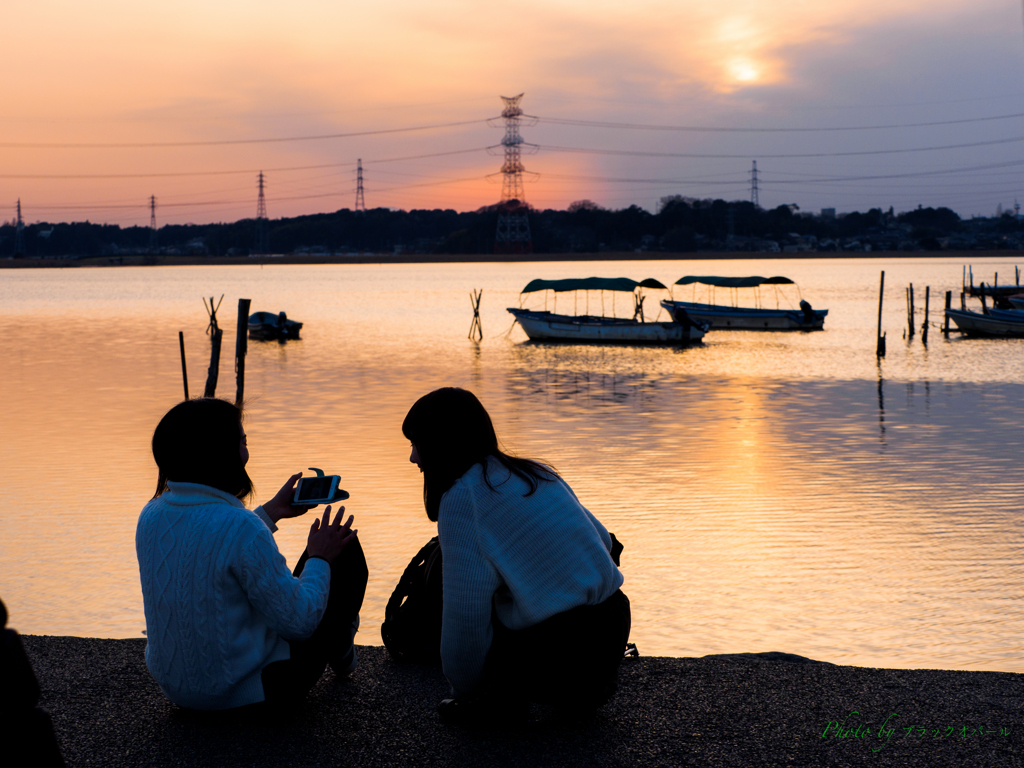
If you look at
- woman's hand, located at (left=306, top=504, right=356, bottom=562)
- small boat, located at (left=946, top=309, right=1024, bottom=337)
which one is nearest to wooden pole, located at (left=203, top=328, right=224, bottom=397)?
woman's hand, located at (left=306, top=504, right=356, bottom=562)

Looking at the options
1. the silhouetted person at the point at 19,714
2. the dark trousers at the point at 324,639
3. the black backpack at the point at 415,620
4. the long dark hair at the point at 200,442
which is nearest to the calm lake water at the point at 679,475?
the black backpack at the point at 415,620

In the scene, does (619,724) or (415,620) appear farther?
(415,620)

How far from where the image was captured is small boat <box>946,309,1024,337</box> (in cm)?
4728

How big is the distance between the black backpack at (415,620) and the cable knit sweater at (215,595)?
941 mm

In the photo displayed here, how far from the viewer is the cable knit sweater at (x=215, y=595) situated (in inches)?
149

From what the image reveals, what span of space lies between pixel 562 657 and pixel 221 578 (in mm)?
1454

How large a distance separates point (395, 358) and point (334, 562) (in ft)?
119

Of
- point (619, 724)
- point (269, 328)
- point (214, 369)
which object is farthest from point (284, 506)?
point (269, 328)

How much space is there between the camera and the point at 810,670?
514 centimetres

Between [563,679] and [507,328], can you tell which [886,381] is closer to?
[563,679]

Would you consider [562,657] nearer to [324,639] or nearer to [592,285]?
[324,639]

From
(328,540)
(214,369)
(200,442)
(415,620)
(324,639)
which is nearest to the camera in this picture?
(200,442)

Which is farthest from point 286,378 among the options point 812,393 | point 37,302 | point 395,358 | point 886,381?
point 37,302

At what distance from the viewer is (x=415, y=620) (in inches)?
200
